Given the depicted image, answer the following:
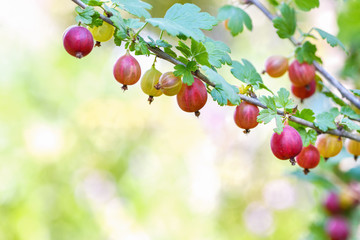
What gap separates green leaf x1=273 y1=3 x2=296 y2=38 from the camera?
3.38 ft

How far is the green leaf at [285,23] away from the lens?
103 cm

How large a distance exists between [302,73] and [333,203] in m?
0.85

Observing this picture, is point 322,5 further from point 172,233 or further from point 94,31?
point 94,31

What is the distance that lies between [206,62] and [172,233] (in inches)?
96.2

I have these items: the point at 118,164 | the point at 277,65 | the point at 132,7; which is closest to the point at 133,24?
the point at 132,7

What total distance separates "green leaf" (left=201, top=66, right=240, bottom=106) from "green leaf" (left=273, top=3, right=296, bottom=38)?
40 cm

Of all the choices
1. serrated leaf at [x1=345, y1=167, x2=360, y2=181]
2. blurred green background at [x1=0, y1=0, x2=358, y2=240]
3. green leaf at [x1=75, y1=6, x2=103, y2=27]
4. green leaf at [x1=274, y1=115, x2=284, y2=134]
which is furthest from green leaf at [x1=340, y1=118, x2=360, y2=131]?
blurred green background at [x1=0, y1=0, x2=358, y2=240]

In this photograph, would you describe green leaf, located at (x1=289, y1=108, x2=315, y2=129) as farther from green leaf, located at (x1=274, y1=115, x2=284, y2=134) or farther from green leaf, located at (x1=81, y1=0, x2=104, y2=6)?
green leaf, located at (x1=81, y1=0, x2=104, y2=6)

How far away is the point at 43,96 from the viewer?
3283mm

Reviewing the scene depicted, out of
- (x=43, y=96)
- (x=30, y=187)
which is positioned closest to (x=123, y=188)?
(x=30, y=187)

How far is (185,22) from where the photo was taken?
733 millimetres

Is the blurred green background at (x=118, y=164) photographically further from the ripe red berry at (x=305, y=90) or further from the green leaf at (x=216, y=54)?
the green leaf at (x=216, y=54)

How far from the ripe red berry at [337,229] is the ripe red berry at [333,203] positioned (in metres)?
0.04

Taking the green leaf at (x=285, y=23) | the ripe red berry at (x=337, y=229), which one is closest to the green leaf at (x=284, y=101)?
the green leaf at (x=285, y=23)
